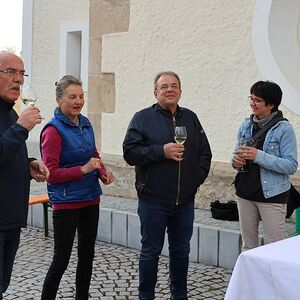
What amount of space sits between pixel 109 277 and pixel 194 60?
114 inches

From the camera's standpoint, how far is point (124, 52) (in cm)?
738

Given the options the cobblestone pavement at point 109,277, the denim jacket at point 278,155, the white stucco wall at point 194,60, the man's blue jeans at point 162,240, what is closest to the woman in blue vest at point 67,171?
the man's blue jeans at point 162,240

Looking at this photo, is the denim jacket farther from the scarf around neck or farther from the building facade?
the building facade

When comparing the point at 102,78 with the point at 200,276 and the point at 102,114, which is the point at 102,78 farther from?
the point at 200,276

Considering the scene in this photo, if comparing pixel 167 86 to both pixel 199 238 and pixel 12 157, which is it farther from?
pixel 199 238

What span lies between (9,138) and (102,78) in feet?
16.1

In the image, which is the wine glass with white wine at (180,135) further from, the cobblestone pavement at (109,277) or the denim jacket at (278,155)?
the cobblestone pavement at (109,277)

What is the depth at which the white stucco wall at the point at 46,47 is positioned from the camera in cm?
908

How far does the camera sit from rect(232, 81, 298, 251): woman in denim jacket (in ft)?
13.0

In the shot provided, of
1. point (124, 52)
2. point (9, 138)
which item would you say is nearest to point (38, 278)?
point (9, 138)

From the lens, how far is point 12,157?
2.98 meters

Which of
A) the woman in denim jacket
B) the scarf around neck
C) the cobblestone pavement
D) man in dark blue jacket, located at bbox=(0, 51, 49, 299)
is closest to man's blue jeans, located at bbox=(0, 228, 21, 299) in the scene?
man in dark blue jacket, located at bbox=(0, 51, 49, 299)

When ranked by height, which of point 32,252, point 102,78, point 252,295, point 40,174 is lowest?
point 32,252

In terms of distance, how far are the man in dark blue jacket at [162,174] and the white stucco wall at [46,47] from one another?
5.42 metres
